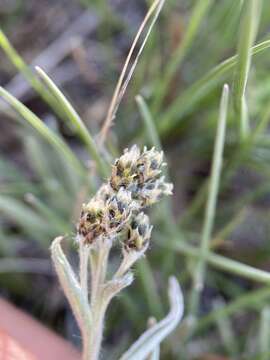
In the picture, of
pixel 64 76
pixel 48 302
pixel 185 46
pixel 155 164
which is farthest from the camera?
pixel 64 76

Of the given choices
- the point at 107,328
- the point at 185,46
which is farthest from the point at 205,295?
the point at 185,46

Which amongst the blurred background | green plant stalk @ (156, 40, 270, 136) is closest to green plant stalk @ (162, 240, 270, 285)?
the blurred background

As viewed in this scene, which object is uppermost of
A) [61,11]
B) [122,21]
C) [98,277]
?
[61,11]

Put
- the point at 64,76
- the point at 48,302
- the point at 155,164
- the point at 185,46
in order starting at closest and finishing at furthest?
the point at 155,164, the point at 185,46, the point at 48,302, the point at 64,76

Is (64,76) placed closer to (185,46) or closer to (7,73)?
(7,73)

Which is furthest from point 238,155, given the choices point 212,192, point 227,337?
point 227,337

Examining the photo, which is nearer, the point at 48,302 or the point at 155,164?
the point at 155,164

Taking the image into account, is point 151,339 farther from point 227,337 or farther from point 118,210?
point 227,337
